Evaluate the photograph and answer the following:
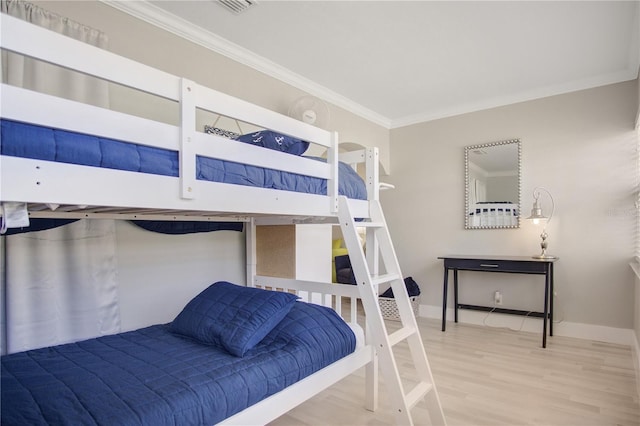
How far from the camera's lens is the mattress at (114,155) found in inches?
36.1

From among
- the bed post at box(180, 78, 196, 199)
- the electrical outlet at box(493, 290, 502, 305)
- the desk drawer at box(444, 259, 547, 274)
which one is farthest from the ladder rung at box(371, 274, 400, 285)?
the electrical outlet at box(493, 290, 502, 305)

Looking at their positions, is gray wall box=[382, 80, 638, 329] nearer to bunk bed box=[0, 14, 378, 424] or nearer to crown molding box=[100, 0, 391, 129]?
crown molding box=[100, 0, 391, 129]

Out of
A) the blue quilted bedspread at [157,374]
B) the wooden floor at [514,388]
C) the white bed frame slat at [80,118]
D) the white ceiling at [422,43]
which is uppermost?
the white ceiling at [422,43]

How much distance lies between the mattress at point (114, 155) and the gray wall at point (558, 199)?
2950mm

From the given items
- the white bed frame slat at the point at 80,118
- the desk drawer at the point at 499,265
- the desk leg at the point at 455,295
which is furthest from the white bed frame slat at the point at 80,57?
the desk leg at the point at 455,295

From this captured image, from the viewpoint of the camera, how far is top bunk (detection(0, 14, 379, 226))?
0.91 meters

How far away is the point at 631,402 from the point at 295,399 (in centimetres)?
204

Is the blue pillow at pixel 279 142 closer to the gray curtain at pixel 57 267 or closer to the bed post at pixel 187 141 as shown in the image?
the bed post at pixel 187 141

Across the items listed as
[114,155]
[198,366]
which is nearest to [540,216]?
[198,366]

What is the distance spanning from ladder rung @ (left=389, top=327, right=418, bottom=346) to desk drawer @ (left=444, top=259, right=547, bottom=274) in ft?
6.25

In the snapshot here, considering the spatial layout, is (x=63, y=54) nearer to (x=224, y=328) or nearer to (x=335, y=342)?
(x=224, y=328)

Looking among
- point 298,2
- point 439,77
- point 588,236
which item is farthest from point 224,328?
point 588,236

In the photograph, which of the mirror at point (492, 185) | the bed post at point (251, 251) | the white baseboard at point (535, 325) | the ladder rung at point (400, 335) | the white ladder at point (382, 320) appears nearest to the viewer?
the white ladder at point (382, 320)

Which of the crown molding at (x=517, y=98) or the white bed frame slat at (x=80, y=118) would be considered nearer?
the white bed frame slat at (x=80, y=118)
